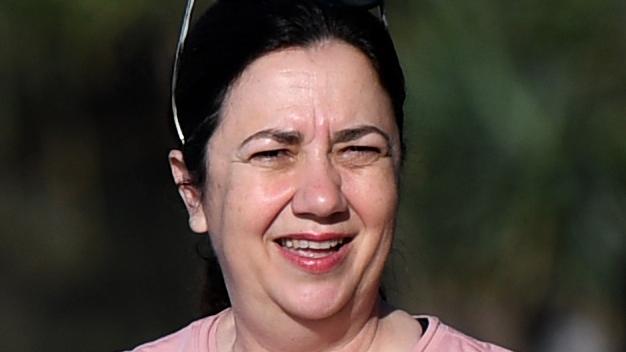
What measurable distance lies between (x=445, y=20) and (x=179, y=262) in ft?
6.78

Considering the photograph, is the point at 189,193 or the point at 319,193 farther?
the point at 189,193

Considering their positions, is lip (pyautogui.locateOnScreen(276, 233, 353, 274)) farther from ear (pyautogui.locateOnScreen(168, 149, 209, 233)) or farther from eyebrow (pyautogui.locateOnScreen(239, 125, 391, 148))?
ear (pyautogui.locateOnScreen(168, 149, 209, 233))

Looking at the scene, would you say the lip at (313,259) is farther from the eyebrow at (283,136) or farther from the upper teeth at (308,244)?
the eyebrow at (283,136)

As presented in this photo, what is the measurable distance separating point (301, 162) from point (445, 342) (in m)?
0.45

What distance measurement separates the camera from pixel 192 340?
130 inches

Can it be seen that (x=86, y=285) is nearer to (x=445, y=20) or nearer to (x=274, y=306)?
(x=445, y=20)

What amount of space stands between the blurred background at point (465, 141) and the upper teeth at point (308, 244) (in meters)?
2.22

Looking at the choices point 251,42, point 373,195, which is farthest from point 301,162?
point 251,42

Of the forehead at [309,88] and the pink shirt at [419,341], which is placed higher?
the forehead at [309,88]

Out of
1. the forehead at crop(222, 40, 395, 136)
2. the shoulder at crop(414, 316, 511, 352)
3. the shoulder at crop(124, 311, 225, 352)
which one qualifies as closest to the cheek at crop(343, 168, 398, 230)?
the forehead at crop(222, 40, 395, 136)

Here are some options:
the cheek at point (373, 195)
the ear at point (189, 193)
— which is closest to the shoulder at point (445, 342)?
the cheek at point (373, 195)

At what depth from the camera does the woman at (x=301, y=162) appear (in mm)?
2820

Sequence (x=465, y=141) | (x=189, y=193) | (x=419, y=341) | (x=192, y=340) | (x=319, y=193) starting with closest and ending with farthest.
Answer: (x=319, y=193)
(x=419, y=341)
(x=189, y=193)
(x=192, y=340)
(x=465, y=141)

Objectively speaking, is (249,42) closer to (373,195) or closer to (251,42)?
(251,42)
